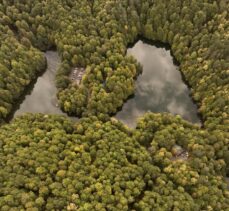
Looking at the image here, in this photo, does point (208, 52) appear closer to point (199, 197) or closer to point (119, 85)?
point (119, 85)

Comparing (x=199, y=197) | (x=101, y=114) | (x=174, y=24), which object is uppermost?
(x=174, y=24)

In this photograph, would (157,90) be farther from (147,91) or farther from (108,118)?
(108,118)

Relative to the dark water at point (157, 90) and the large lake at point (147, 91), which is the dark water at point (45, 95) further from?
the dark water at point (157, 90)

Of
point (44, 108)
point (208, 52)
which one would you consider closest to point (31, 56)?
point (44, 108)

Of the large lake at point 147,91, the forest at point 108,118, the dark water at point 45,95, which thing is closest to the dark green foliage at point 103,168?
the forest at point 108,118

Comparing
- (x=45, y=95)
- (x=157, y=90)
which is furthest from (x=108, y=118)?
(x=45, y=95)

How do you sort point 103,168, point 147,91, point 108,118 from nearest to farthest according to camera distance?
point 103,168 → point 108,118 → point 147,91
